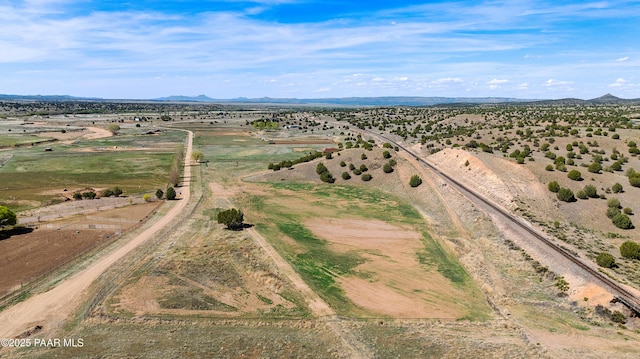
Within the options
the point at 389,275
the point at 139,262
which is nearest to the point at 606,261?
the point at 389,275

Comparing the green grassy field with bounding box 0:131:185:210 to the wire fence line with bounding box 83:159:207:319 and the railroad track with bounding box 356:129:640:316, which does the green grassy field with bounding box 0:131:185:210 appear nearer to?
the wire fence line with bounding box 83:159:207:319

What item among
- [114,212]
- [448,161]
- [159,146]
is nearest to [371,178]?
[448,161]

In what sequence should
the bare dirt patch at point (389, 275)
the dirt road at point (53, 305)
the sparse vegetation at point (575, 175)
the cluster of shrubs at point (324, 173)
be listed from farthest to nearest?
1. the cluster of shrubs at point (324, 173)
2. the sparse vegetation at point (575, 175)
3. the bare dirt patch at point (389, 275)
4. the dirt road at point (53, 305)

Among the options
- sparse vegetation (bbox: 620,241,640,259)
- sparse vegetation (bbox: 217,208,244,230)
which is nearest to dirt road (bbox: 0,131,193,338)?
sparse vegetation (bbox: 217,208,244,230)

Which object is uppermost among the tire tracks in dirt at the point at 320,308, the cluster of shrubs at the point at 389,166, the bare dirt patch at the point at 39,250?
the cluster of shrubs at the point at 389,166

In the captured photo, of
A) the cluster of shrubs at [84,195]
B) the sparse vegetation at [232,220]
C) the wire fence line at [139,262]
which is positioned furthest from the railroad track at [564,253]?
the cluster of shrubs at [84,195]

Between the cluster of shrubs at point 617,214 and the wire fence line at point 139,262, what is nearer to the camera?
the wire fence line at point 139,262

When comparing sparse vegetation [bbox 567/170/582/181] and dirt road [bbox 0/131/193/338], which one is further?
sparse vegetation [bbox 567/170/582/181]

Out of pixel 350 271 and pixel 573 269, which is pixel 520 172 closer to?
pixel 573 269

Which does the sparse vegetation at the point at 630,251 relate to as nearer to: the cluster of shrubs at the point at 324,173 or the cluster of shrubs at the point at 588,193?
the cluster of shrubs at the point at 588,193
